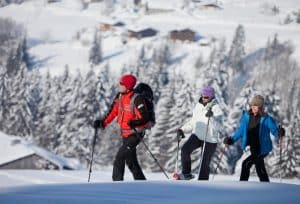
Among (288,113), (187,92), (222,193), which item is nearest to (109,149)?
(187,92)

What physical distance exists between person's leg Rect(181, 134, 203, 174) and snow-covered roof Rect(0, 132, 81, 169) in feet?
86.8

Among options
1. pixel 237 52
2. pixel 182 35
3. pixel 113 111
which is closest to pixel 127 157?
pixel 113 111

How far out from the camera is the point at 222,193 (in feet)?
16.7

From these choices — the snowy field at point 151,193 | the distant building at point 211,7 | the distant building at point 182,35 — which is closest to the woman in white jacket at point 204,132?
the snowy field at point 151,193

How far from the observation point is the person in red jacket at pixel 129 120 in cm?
→ 789

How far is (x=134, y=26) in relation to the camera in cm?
15088

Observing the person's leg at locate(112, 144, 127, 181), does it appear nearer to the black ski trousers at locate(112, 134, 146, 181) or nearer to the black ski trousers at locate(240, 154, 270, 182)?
the black ski trousers at locate(112, 134, 146, 181)

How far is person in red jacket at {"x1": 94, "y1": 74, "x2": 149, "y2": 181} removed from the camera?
7.89 metres

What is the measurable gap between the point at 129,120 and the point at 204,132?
171cm

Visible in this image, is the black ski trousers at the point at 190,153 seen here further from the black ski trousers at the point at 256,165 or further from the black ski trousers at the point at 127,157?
the black ski trousers at the point at 127,157

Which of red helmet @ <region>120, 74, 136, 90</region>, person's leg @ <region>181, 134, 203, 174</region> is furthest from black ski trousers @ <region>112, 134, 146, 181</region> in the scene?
person's leg @ <region>181, 134, 203, 174</region>

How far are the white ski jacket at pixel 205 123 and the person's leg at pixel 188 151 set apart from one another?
10cm

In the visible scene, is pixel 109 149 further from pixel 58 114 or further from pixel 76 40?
pixel 76 40

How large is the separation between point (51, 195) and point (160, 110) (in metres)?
40.4
